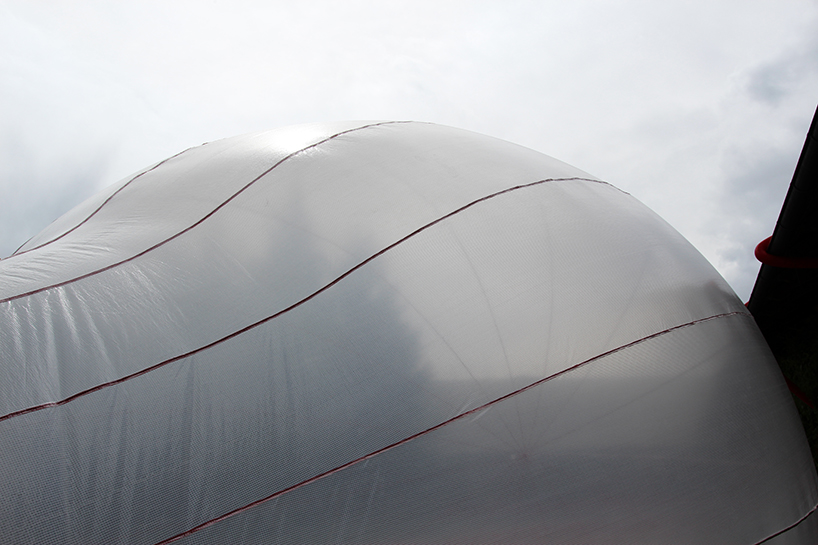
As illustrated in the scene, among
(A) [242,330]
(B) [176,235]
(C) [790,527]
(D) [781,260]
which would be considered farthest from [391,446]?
(D) [781,260]

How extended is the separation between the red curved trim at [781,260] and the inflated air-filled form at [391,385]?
1785 mm

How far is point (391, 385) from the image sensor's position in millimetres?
2164

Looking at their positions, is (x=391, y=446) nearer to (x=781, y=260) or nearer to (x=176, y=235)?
(x=176, y=235)

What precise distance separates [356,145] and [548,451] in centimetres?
206

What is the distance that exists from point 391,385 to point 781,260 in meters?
3.64

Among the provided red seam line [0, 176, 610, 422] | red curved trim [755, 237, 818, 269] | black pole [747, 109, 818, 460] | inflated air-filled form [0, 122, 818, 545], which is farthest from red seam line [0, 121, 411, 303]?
red curved trim [755, 237, 818, 269]

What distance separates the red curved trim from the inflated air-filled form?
5.86 feet

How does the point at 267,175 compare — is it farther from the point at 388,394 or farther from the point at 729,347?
the point at 729,347

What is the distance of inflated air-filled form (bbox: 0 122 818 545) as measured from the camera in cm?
198

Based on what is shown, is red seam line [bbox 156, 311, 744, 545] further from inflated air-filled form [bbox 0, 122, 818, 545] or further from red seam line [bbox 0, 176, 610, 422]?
red seam line [bbox 0, 176, 610, 422]

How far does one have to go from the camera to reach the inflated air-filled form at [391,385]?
1980 mm

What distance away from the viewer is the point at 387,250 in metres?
2.53

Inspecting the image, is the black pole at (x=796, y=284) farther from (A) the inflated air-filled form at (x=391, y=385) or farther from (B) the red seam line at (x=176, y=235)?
(B) the red seam line at (x=176, y=235)

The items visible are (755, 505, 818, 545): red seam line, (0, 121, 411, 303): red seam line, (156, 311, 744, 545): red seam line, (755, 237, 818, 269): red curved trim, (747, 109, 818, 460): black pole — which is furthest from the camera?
(755, 237, 818, 269): red curved trim
